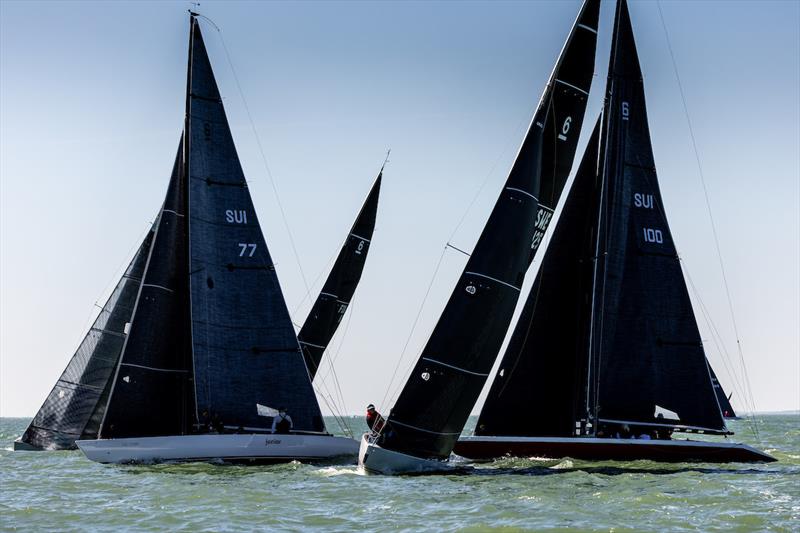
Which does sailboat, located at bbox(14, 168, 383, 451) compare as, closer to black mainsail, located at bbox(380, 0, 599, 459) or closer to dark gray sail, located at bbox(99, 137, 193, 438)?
dark gray sail, located at bbox(99, 137, 193, 438)

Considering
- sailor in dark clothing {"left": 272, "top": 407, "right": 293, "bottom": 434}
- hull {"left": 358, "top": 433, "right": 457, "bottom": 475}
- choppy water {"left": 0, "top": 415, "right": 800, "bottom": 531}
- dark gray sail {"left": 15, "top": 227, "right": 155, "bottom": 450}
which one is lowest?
choppy water {"left": 0, "top": 415, "right": 800, "bottom": 531}

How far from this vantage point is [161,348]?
1127 inches

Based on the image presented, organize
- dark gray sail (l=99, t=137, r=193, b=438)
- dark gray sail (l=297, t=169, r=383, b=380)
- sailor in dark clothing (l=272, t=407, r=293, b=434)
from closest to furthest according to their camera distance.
Result: dark gray sail (l=99, t=137, r=193, b=438)
sailor in dark clothing (l=272, t=407, r=293, b=434)
dark gray sail (l=297, t=169, r=383, b=380)

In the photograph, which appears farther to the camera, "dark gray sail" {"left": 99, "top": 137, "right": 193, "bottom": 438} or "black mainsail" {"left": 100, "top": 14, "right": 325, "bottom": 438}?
"black mainsail" {"left": 100, "top": 14, "right": 325, "bottom": 438}

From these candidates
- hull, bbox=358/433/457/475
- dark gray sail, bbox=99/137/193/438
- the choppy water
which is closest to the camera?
the choppy water

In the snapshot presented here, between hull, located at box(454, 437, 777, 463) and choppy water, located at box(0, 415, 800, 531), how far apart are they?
37cm

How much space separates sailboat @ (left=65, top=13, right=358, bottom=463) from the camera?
28188 millimetres

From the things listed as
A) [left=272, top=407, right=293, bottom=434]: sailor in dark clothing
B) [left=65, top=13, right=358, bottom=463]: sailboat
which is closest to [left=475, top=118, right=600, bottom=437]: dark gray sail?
[left=65, top=13, right=358, bottom=463]: sailboat

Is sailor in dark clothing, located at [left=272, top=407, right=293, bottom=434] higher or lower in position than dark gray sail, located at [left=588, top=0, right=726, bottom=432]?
lower

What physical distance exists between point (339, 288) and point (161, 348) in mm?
9502

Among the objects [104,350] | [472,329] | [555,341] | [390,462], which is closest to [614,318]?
[555,341]

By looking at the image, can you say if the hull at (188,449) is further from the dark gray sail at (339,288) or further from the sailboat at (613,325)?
the dark gray sail at (339,288)

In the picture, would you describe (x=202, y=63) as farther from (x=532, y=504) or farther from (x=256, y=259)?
(x=532, y=504)

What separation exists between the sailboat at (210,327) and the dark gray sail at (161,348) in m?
0.02
